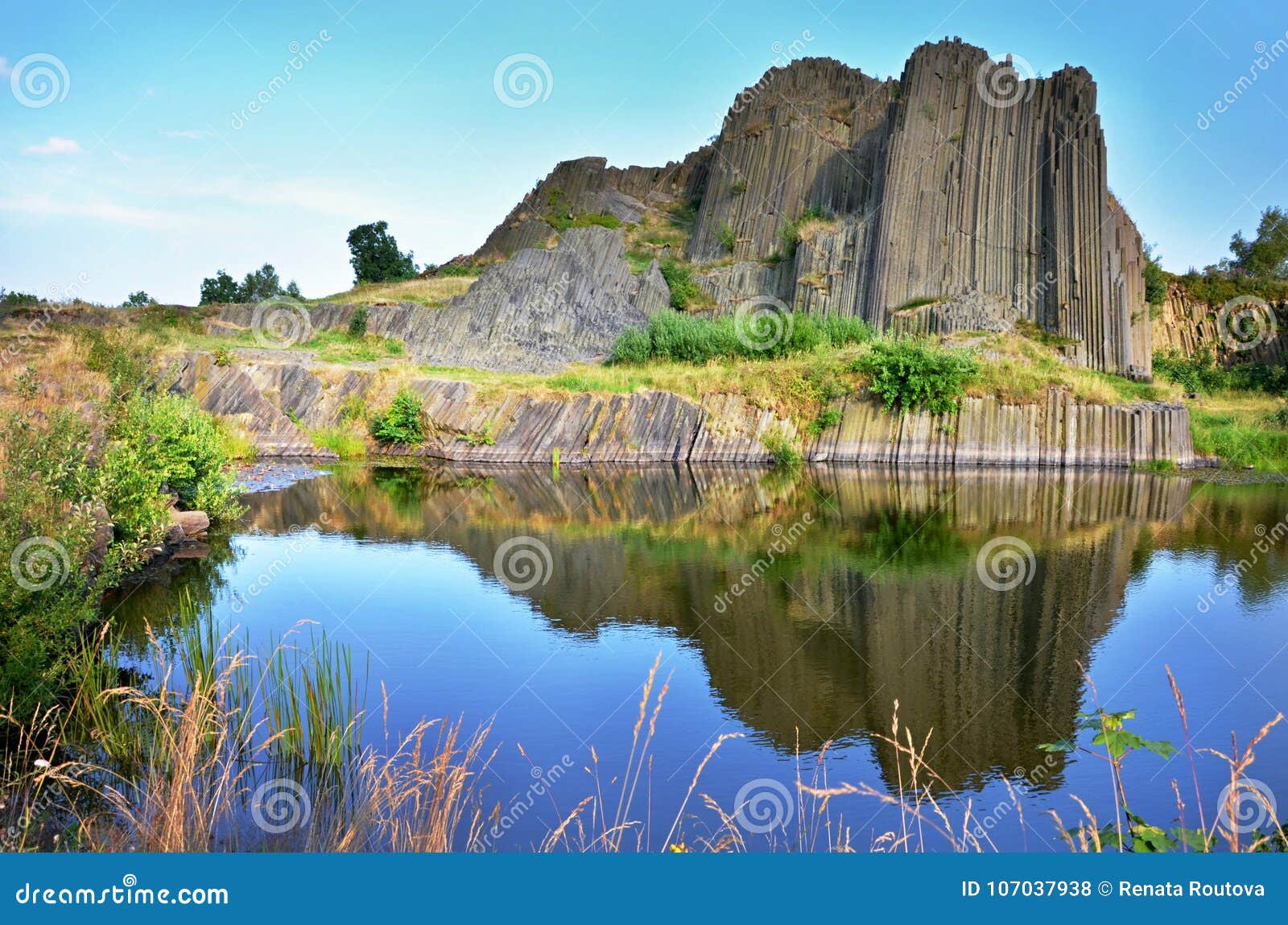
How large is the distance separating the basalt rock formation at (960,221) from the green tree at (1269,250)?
13.5 m

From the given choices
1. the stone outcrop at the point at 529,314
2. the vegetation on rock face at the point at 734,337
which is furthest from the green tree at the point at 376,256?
the vegetation on rock face at the point at 734,337

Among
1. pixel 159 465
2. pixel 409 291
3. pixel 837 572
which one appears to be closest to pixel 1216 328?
pixel 409 291

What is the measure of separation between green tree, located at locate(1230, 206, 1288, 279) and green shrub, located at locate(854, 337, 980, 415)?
2659 cm

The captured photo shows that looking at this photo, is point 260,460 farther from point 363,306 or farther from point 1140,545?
point 1140,545

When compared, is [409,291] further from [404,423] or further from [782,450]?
[782,450]

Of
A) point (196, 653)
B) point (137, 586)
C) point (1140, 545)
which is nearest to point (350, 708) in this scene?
point (196, 653)

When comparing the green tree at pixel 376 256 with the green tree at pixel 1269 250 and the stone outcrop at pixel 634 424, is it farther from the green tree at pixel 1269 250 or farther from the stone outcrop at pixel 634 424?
the green tree at pixel 1269 250

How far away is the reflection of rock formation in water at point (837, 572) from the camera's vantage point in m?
9.17

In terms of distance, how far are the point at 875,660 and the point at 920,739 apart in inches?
87.9

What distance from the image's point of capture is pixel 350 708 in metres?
7.80

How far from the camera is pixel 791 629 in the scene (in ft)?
38.3

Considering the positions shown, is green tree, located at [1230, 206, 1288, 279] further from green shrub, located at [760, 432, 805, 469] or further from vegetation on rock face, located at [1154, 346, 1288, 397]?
green shrub, located at [760, 432, 805, 469]

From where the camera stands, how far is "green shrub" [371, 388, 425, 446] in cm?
2927

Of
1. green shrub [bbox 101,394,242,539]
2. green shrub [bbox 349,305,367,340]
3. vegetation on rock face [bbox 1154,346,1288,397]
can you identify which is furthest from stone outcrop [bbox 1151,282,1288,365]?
green shrub [bbox 101,394,242,539]
